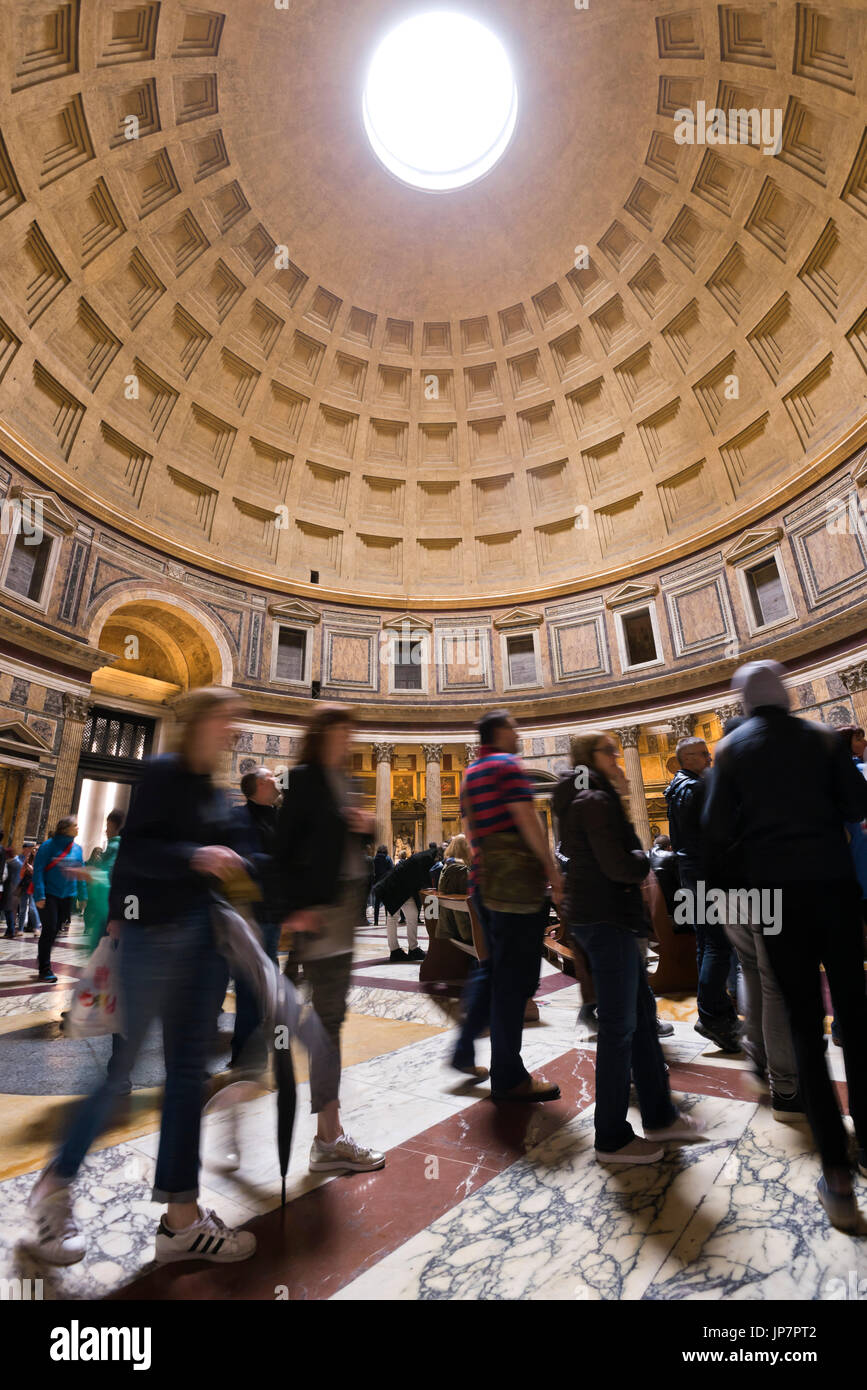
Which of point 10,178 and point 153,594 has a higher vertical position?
point 10,178

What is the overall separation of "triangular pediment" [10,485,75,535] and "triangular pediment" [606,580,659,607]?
16.7 m

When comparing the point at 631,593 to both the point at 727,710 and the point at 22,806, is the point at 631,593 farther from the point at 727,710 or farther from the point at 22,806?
the point at 22,806

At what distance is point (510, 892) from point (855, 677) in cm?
1526

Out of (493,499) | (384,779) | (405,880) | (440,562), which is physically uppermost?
(493,499)

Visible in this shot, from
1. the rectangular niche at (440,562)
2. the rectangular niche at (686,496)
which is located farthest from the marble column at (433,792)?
the rectangular niche at (686,496)

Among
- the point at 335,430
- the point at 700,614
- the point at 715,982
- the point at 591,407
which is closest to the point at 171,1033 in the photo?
the point at 715,982

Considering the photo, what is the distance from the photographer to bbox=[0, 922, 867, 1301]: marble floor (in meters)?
1.70

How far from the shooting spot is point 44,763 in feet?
46.8

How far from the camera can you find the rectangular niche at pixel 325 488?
22.1m

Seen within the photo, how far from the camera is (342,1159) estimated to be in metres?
2.41
